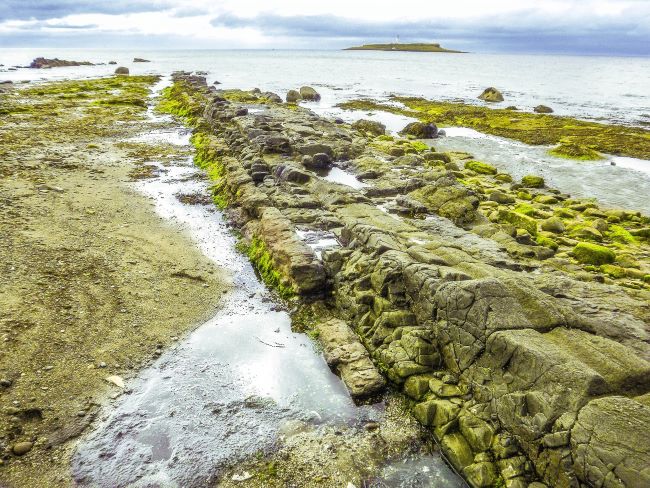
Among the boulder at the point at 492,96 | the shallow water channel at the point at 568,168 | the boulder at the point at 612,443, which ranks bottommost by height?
the boulder at the point at 492,96

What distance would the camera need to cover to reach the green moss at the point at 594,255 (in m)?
15.9

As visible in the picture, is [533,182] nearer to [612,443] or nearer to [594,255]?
[594,255]

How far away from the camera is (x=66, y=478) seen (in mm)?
7695

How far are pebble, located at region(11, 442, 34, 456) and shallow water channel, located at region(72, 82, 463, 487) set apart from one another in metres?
0.87

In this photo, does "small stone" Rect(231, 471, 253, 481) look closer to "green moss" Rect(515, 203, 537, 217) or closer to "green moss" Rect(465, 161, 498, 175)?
"green moss" Rect(515, 203, 537, 217)

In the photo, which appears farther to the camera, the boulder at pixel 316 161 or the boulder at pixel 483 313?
the boulder at pixel 316 161

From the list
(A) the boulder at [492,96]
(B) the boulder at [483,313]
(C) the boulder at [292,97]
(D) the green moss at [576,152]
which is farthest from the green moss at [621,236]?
(A) the boulder at [492,96]

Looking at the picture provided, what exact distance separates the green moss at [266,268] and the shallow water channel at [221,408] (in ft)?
1.99

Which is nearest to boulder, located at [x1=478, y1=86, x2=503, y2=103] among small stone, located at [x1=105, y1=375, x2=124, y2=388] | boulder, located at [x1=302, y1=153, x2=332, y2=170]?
boulder, located at [x1=302, y1=153, x2=332, y2=170]

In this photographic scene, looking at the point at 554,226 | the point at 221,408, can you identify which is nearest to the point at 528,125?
the point at 554,226

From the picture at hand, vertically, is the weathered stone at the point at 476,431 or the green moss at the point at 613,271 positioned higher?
the weathered stone at the point at 476,431

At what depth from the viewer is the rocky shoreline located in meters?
7.16

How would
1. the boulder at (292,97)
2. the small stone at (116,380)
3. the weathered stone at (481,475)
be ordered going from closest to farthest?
the weathered stone at (481,475) < the small stone at (116,380) < the boulder at (292,97)

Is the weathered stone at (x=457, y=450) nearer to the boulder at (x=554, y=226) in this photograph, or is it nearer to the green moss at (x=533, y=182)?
the boulder at (x=554, y=226)
